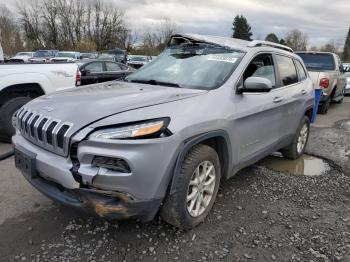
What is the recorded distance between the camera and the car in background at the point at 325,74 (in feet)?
33.7

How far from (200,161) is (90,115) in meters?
1.01

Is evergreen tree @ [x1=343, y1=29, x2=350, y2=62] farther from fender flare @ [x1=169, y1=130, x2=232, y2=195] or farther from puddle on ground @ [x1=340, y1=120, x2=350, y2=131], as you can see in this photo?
fender flare @ [x1=169, y1=130, x2=232, y2=195]

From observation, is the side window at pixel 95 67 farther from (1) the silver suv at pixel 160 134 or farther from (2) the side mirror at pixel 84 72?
(1) the silver suv at pixel 160 134

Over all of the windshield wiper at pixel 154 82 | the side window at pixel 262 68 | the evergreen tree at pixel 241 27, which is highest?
the evergreen tree at pixel 241 27

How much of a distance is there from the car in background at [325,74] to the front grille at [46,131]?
8.94 m

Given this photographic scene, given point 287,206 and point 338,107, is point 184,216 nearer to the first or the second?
point 287,206

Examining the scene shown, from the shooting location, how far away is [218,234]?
10.7ft

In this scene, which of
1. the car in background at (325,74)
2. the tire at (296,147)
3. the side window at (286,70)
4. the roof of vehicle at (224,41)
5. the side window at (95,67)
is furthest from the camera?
the side window at (95,67)

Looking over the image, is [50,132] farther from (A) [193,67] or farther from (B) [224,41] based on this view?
(B) [224,41]

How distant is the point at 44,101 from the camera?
3279 mm

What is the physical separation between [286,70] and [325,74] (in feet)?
19.8

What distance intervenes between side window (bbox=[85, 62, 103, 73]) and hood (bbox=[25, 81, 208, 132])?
984 centimetres

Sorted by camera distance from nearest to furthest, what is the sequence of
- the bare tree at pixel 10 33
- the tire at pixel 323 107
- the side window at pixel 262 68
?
the side window at pixel 262 68 < the tire at pixel 323 107 < the bare tree at pixel 10 33

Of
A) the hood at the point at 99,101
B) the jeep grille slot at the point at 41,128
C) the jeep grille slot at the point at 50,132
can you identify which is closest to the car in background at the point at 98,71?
the hood at the point at 99,101
